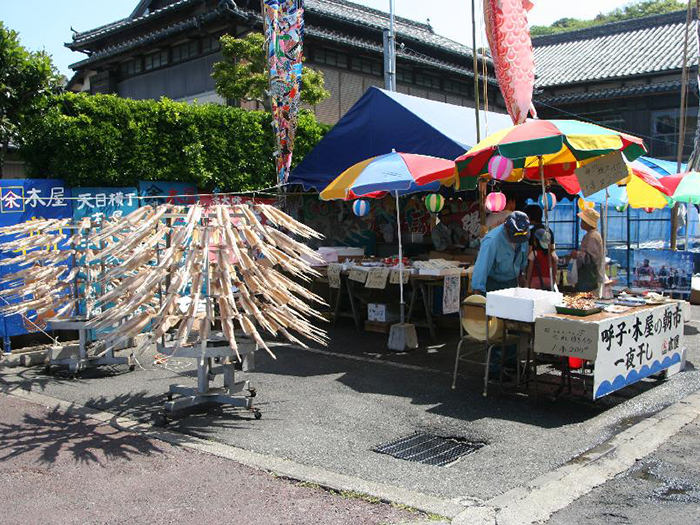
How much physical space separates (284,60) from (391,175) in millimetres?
3566

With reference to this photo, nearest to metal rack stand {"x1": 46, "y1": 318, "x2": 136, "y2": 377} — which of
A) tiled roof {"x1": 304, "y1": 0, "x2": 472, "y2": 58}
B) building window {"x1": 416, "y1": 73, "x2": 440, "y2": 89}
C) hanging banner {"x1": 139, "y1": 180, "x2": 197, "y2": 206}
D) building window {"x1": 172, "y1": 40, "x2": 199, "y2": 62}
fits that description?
hanging banner {"x1": 139, "y1": 180, "x2": 197, "y2": 206}

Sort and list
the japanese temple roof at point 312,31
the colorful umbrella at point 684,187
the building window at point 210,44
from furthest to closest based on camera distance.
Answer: the building window at point 210,44 → the japanese temple roof at point 312,31 → the colorful umbrella at point 684,187

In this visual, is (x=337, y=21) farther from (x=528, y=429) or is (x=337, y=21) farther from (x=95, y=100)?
(x=528, y=429)

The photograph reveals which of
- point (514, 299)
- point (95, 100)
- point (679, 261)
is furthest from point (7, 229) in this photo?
point (679, 261)

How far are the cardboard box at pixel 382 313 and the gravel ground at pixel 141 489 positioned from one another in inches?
208

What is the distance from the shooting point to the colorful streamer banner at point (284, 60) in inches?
433

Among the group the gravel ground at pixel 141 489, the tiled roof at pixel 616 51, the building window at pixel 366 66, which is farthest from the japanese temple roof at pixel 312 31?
the gravel ground at pixel 141 489

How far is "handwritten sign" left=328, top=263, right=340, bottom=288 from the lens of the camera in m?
10.8

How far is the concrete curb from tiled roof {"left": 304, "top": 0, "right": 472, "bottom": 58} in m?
14.4

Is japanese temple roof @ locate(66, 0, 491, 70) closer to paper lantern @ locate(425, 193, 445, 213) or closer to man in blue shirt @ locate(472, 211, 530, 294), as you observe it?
paper lantern @ locate(425, 193, 445, 213)

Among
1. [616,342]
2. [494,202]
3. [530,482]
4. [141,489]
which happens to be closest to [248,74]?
[494,202]

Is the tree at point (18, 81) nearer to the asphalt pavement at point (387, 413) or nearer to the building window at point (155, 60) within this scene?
the asphalt pavement at point (387, 413)

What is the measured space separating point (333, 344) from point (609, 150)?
15.6 ft

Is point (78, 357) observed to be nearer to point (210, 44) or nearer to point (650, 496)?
point (650, 496)
